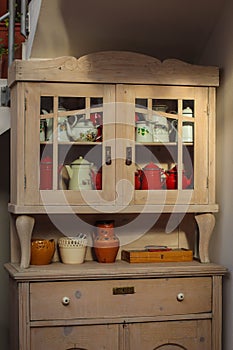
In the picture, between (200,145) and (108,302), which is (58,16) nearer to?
(200,145)

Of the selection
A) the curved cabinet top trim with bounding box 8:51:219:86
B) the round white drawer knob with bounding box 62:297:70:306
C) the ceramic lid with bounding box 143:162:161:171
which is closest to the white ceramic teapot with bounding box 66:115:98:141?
the curved cabinet top trim with bounding box 8:51:219:86

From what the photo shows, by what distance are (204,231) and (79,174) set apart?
71 cm

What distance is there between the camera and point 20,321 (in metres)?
3.12

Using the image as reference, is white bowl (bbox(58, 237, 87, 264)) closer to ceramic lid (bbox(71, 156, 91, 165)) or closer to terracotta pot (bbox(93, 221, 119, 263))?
terracotta pot (bbox(93, 221, 119, 263))

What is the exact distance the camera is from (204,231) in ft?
11.3

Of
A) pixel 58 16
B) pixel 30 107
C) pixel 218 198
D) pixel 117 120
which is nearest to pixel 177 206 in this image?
pixel 218 198

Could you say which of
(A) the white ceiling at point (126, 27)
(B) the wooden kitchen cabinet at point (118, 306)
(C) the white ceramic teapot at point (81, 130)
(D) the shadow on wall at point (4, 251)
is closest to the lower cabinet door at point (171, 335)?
(B) the wooden kitchen cabinet at point (118, 306)

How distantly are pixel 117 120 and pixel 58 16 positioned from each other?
23.5 inches

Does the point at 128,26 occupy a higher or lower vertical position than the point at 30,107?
higher

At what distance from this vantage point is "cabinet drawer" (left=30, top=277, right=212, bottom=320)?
10.3 ft

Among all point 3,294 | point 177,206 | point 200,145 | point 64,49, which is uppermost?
point 64,49

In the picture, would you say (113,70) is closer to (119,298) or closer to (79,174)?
(79,174)

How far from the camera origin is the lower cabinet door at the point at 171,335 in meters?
3.23

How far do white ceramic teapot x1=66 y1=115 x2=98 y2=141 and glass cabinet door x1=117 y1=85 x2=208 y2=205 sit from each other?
181 millimetres
